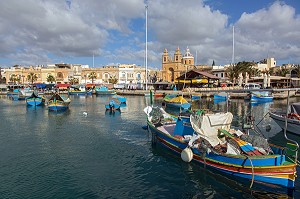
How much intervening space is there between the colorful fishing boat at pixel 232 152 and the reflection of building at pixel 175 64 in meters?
118

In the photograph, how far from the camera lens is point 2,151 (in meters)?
22.0

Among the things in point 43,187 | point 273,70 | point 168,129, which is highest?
point 273,70

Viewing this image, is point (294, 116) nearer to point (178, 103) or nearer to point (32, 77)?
point (178, 103)

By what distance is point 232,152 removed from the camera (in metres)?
15.1

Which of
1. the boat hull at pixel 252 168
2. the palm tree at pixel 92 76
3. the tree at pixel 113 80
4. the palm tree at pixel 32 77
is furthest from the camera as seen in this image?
the tree at pixel 113 80

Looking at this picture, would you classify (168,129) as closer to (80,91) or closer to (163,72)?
(80,91)

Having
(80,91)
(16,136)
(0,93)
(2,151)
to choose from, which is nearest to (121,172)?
(2,151)

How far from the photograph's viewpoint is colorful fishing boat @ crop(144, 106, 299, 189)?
13359 mm

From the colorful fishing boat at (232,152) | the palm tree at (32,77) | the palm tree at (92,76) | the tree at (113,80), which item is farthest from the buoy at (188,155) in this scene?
the palm tree at (32,77)

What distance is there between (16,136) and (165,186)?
66.3 ft

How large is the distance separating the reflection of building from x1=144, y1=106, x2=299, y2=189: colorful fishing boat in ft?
388

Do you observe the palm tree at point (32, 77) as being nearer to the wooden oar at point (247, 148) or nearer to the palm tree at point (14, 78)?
the palm tree at point (14, 78)

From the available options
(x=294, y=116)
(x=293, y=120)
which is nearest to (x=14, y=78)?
(x=294, y=116)

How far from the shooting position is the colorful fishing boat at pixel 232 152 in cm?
1336
